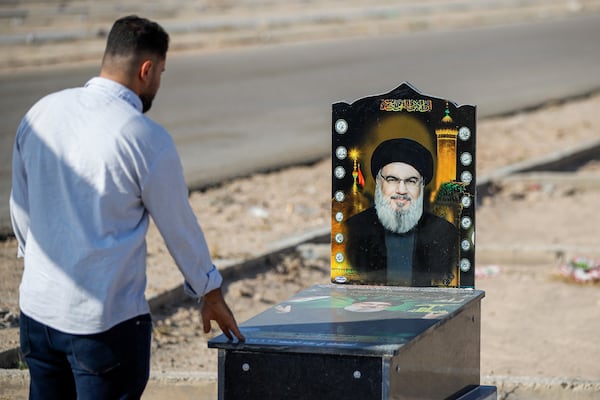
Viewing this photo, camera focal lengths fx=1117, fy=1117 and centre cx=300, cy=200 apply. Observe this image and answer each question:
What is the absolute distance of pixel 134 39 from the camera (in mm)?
3238

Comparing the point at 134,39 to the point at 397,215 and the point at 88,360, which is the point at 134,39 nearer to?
the point at 88,360

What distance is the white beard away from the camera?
441cm

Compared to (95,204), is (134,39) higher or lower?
higher

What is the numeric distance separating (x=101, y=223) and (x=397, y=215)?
5.24ft

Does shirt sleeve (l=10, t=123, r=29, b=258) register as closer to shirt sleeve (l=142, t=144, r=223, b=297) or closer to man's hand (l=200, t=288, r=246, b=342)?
shirt sleeve (l=142, t=144, r=223, b=297)

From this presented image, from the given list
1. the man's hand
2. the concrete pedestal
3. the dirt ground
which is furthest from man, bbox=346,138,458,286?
the man's hand

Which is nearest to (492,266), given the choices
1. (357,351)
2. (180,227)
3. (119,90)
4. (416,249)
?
(416,249)

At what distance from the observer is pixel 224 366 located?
3.65 metres

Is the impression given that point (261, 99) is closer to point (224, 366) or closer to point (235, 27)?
point (235, 27)

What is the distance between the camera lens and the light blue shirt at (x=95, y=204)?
3.13m

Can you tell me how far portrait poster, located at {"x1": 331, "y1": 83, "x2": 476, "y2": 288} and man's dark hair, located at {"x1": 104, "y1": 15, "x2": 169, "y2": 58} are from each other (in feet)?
4.25

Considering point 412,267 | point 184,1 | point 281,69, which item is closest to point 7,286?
point 412,267

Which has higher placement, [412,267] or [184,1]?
[184,1]

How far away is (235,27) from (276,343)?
21.6 meters
